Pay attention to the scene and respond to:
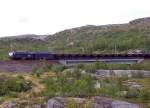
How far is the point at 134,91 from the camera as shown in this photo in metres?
50.3

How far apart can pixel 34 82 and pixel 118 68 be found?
1231 cm

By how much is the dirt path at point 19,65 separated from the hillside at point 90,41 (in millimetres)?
25370

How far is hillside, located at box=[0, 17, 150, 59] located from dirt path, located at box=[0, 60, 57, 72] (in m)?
25.4

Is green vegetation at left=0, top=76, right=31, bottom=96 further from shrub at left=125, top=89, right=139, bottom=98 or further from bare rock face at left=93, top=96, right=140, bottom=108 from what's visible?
shrub at left=125, top=89, right=139, bottom=98

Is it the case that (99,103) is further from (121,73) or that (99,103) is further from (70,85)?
(121,73)

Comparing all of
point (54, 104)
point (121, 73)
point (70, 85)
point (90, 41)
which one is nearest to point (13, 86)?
point (70, 85)

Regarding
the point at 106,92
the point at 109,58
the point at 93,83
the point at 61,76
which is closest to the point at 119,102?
the point at 106,92

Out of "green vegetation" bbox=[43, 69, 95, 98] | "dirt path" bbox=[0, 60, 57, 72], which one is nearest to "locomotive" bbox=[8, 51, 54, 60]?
"dirt path" bbox=[0, 60, 57, 72]

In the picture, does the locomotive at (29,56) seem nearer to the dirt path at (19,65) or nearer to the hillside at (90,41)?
the dirt path at (19,65)

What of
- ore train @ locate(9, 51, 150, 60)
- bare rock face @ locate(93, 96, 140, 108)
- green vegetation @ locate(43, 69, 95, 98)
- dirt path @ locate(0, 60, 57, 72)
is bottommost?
bare rock face @ locate(93, 96, 140, 108)

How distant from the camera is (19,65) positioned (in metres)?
63.1

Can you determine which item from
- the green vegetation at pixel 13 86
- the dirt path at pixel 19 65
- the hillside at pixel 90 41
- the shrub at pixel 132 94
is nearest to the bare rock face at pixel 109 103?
the shrub at pixel 132 94

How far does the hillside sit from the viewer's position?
105 meters

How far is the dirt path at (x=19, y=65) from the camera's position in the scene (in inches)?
2403
